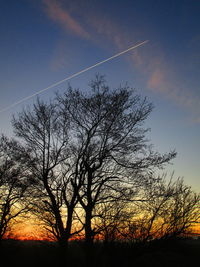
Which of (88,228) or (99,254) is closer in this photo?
(99,254)

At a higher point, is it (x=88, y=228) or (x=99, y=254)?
(x=88, y=228)

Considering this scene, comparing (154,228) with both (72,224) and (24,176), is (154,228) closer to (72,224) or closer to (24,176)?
(72,224)

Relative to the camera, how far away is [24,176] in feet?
40.2

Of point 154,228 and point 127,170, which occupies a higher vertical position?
point 127,170

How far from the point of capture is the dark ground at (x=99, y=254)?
777 centimetres

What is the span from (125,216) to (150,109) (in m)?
6.41

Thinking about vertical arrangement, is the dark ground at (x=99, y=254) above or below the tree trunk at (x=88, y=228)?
below

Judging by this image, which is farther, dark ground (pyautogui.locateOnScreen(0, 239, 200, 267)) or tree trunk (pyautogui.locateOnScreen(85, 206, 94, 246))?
tree trunk (pyautogui.locateOnScreen(85, 206, 94, 246))

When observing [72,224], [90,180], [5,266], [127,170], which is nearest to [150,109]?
[127,170]

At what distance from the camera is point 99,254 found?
8469 millimetres

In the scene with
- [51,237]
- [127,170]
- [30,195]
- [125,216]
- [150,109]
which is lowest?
[51,237]

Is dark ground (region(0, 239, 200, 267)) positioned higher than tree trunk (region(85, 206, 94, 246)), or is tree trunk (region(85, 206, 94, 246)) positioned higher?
tree trunk (region(85, 206, 94, 246))

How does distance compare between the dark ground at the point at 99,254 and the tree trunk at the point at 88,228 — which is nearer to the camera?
the dark ground at the point at 99,254

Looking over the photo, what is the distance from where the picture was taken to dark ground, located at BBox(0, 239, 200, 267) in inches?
306
